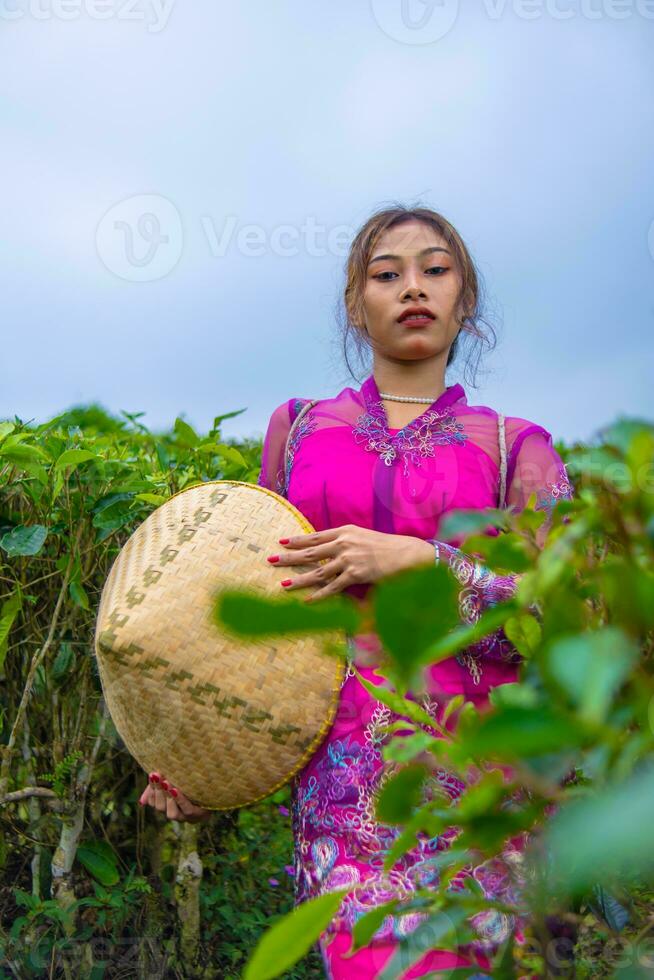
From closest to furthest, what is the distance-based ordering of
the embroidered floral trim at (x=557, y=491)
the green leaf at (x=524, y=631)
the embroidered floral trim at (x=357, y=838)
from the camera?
the green leaf at (x=524, y=631) → the embroidered floral trim at (x=357, y=838) → the embroidered floral trim at (x=557, y=491)

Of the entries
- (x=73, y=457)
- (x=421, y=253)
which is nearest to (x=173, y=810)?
(x=73, y=457)

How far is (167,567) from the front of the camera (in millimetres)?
1611

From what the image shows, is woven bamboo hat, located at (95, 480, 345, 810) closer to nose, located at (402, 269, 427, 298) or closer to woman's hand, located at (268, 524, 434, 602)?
woman's hand, located at (268, 524, 434, 602)

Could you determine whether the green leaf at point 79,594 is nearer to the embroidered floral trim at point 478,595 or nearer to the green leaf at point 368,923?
the embroidered floral trim at point 478,595

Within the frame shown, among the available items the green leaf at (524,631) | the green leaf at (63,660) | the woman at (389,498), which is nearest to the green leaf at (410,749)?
the green leaf at (524,631)

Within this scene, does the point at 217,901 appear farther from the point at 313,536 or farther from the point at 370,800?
the point at 313,536

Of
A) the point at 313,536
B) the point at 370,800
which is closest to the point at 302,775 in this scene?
the point at 370,800

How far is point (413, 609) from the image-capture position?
32 cm

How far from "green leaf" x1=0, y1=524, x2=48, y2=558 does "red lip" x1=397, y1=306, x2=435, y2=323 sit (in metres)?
0.85

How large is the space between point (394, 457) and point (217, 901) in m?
1.22

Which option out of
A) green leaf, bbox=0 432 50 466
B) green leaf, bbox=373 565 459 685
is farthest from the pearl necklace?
green leaf, bbox=373 565 459 685

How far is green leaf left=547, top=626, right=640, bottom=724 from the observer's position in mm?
279

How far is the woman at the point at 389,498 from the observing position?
5.13 ft

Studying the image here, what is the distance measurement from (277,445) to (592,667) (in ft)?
5.96
